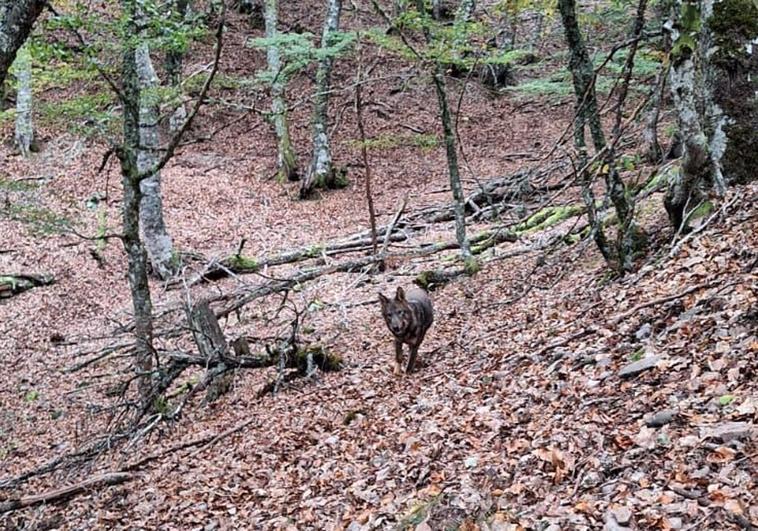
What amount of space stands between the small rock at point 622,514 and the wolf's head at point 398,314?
14.5 ft

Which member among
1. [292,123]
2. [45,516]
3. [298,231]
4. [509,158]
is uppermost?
[292,123]

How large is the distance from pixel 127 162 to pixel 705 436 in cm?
796

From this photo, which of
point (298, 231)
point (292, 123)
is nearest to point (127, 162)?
point (298, 231)

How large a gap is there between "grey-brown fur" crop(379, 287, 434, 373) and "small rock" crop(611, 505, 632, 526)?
14.5 feet

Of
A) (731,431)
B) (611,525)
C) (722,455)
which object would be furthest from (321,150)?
(611,525)

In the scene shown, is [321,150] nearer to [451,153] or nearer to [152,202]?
[152,202]

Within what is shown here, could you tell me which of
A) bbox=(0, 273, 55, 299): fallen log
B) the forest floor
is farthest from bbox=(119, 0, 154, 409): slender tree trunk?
bbox=(0, 273, 55, 299): fallen log

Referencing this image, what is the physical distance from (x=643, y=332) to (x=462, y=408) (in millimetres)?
1661

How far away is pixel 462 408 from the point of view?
5.84 meters

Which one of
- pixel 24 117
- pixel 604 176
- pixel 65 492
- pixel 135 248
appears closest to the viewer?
pixel 65 492

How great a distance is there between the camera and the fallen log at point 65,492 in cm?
654

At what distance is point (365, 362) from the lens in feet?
29.4

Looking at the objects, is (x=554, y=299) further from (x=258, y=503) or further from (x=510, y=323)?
(x=258, y=503)

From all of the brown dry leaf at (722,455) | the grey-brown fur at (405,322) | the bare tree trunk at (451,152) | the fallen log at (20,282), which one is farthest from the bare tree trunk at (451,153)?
the fallen log at (20,282)
